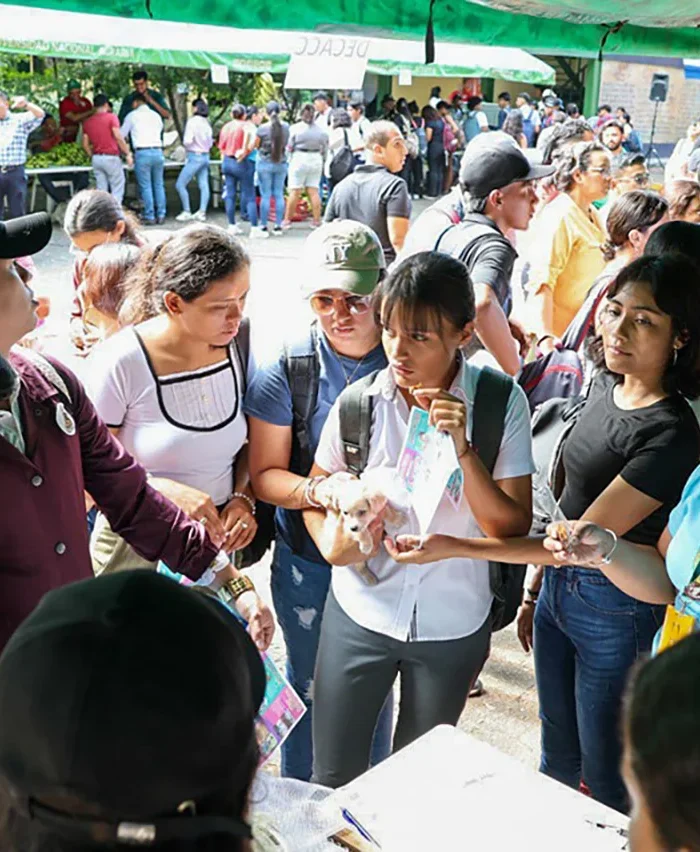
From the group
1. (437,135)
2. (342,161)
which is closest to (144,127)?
(342,161)

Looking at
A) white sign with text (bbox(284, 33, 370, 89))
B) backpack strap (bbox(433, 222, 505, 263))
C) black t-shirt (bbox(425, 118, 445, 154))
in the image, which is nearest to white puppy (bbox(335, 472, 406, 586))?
backpack strap (bbox(433, 222, 505, 263))

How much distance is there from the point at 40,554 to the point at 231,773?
3.83 ft

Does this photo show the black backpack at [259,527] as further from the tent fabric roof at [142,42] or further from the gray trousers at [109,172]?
the gray trousers at [109,172]

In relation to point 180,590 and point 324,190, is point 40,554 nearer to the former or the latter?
point 180,590

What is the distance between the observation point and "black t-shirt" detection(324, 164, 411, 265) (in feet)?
21.4

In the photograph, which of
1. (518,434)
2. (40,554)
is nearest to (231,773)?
(40,554)

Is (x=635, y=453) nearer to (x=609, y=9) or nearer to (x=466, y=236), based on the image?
(x=609, y=9)

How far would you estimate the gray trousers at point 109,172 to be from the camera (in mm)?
13773

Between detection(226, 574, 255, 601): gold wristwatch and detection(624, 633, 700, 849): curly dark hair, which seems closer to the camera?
detection(624, 633, 700, 849): curly dark hair

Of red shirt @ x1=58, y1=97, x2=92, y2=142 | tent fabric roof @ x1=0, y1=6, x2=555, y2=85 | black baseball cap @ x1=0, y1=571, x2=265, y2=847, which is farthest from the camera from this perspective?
red shirt @ x1=58, y1=97, x2=92, y2=142

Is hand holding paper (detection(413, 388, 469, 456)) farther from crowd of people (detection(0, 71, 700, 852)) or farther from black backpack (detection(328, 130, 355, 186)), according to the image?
black backpack (detection(328, 130, 355, 186))

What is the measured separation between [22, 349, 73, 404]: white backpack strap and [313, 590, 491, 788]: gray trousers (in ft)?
3.05

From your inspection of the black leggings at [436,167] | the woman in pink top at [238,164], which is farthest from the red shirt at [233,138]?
the black leggings at [436,167]

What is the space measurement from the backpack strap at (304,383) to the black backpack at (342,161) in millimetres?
9859
